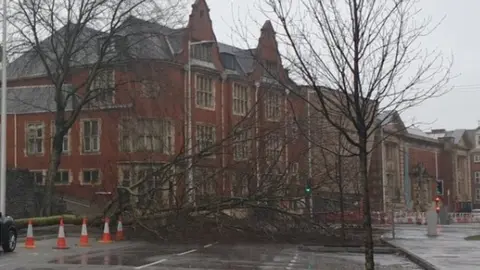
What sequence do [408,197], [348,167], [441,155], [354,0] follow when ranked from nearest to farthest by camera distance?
[354,0] → [348,167] → [408,197] → [441,155]

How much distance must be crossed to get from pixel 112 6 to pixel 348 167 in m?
14.8

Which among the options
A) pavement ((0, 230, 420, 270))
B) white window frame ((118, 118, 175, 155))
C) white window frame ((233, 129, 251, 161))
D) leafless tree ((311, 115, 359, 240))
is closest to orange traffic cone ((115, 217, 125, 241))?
pavement ((0, 230, 420, 270))

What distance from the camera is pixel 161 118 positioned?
36.1 m

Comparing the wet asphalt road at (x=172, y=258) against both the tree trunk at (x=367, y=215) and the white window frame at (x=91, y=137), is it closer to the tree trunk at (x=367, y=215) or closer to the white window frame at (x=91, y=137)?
the tree trunk at (x=367, y=215)

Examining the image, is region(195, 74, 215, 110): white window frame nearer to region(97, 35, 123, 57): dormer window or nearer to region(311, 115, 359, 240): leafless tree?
region(97, 35, 123, 57): dormer window

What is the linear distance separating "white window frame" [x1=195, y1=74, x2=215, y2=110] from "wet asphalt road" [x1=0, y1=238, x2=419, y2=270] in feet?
79.9

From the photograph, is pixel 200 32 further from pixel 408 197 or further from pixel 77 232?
pixel 408 197

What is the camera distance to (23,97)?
5178cm

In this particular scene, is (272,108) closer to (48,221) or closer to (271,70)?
(48,221)

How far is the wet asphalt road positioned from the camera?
59.0 ft

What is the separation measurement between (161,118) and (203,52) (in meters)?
15.9

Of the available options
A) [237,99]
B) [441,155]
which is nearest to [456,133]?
[441,155]

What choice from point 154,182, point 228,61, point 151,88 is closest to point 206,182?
point 154,182

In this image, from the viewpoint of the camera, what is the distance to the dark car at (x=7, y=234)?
2041 cm
